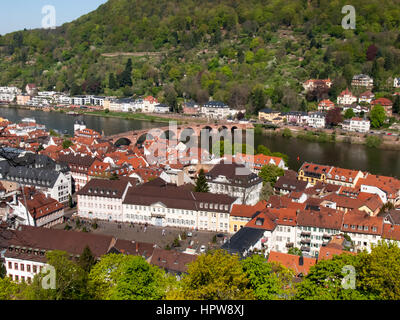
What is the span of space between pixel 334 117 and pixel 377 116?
13.1ft

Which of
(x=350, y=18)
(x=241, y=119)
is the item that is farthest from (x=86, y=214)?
(x=350, y=18)

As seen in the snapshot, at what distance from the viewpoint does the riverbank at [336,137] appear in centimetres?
4091

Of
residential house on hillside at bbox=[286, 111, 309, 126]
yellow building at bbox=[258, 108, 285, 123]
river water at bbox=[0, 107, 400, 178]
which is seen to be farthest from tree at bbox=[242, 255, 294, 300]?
yellow building at bbox=[258, 108, 285, 123]

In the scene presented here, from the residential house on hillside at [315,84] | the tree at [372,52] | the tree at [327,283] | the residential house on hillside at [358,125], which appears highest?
the tree at [372,52]

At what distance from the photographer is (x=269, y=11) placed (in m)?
80.9

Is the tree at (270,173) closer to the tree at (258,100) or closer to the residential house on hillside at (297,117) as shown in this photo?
the residential house on hillside at (297,117)

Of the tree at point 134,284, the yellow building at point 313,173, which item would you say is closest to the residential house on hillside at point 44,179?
the yellow building at point 313,173

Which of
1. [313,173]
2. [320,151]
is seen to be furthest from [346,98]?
[313,173]

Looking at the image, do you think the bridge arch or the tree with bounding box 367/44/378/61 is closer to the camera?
the bridge arch

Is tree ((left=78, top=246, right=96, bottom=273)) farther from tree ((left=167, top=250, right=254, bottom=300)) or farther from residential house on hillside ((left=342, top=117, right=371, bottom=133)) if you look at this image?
residential house on hillside ((left=342, top=117, right=371, bottom=133))

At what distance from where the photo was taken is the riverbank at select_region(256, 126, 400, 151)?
4091 centimetres

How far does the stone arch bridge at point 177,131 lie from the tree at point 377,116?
38.2 feet

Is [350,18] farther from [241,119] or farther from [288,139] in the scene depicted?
[288,139]

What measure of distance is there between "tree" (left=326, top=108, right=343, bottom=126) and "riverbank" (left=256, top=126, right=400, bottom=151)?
6.05ft
